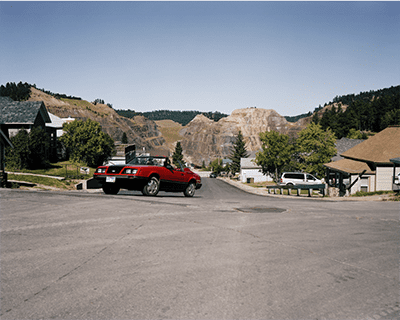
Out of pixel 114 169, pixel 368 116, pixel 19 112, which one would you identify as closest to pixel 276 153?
pixel 19 112

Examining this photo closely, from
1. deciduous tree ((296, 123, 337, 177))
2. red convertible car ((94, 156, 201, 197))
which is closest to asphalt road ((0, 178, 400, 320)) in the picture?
red convertible car ((94, 156, 201, 197))

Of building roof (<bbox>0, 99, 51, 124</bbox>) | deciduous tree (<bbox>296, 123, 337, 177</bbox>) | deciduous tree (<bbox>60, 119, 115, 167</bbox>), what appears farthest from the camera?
deciduous tree (<bbox>60, 119, 115, 167</bbox>)

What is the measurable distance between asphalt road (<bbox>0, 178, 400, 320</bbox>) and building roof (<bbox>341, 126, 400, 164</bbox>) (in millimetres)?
25708

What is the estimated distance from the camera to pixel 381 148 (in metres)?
32.9

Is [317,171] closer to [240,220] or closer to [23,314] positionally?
[240,220]

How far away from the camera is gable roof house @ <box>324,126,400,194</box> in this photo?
3159cm

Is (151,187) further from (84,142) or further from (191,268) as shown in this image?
(84,142)

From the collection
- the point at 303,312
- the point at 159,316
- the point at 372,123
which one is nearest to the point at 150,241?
the point at 159,316

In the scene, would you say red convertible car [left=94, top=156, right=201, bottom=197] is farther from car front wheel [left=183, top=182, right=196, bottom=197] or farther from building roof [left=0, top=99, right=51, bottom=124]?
building roof [left=0, top=99, right=51, bottom=124]

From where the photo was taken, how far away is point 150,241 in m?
6.51

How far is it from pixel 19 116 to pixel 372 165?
4633cm

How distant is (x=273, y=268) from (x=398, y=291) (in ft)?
5.43

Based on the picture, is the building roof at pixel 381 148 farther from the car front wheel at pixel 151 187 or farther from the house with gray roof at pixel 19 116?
the house with gray roof at pixel 19 116

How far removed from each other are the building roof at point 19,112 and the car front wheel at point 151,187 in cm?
3980
